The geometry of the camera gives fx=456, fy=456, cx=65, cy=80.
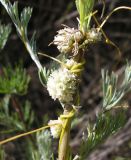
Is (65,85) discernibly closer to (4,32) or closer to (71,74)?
(71,74)

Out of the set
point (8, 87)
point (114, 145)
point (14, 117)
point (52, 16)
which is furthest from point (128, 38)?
point (8, 87)

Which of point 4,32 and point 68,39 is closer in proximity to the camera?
point 68,39

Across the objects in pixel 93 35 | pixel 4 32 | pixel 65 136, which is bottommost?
pixel 65 136

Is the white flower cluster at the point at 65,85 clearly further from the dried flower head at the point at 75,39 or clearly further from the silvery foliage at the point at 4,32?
the silvery foliage at the point at 4,32

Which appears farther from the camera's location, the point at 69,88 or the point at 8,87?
the point at 8,87

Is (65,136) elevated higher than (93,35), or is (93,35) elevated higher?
(93,35)

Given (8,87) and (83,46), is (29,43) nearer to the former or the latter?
(83,46)

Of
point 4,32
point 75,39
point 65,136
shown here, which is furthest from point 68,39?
point 4,32

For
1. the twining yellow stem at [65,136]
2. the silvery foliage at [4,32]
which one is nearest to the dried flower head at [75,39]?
the twining yellow stem at [65,136]
